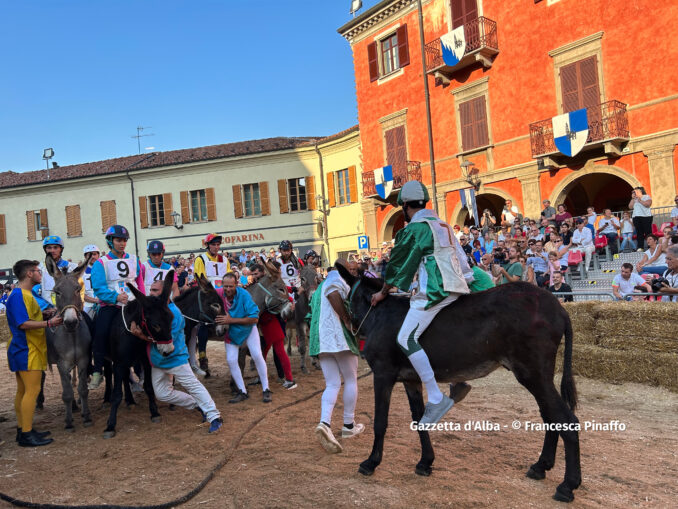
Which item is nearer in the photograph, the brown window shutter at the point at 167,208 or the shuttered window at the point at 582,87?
the shuttered window at the point at 582,87

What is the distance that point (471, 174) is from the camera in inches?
831

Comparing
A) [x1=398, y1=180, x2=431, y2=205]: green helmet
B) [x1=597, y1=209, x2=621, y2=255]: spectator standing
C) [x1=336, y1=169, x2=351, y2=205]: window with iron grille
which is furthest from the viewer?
[x1=336, y1=169, x2=351, y2=205]: window with iron grille

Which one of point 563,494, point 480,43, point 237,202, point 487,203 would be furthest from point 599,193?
point 237,202

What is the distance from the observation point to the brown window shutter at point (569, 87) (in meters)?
18.0

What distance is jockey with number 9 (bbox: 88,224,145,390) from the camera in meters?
6.86

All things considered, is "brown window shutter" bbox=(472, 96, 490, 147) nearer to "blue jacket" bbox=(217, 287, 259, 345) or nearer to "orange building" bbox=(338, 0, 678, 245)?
"orange building" bbox=(338, 0, 678, 245)

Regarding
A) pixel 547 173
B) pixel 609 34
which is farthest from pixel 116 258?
pixel 609 34

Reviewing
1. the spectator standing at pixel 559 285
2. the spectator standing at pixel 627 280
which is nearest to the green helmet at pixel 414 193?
the spectator standing at pixel 627 280

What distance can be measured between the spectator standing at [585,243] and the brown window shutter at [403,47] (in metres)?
13.8

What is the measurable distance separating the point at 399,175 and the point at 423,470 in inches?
803

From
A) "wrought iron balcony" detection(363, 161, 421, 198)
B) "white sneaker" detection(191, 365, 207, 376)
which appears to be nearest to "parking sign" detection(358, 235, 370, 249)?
"wrought iron balcony" detection(363, 161, 421, 198)

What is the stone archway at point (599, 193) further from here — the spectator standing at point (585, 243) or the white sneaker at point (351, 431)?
the white sneaker at point (351, 431)

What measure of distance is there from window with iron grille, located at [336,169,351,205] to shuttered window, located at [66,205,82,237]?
1792cm

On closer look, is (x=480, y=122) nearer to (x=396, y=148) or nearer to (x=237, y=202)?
(x=396, y=148)
